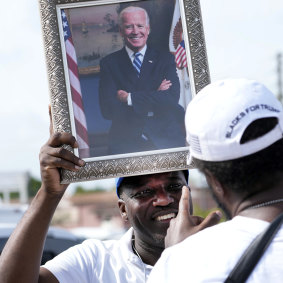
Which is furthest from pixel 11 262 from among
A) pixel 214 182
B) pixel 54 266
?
pixel 214 182

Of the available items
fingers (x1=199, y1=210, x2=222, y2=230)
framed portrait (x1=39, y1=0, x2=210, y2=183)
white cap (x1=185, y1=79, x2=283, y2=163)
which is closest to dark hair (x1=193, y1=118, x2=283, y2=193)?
white cap (x1=185, y1=79, x2=283, y2=163)

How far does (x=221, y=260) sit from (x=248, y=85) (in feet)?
1.74

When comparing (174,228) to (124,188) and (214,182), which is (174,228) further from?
(124,188)

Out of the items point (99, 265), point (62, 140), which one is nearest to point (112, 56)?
point (62, 140)

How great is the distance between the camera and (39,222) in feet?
10.8

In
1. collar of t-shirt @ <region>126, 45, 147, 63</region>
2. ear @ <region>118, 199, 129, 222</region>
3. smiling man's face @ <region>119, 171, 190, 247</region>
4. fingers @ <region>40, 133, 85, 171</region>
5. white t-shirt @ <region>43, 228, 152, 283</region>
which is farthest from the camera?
ear @ <region>118, 199, 129, 222</region>

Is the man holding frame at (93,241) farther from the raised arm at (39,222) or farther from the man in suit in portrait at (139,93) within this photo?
the man in suit in portrait at (139,93)

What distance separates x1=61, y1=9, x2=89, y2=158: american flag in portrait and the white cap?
0.95 m

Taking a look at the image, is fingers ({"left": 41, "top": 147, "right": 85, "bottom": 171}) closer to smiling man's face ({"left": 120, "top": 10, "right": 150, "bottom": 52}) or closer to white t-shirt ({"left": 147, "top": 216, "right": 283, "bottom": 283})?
smiling man's face ({"left": 120, "top": 10, "right": 150, "bottom": 52})

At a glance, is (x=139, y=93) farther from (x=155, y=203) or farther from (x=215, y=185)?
(x=215, y=185)

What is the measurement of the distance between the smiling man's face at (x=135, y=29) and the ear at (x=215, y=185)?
1050mm

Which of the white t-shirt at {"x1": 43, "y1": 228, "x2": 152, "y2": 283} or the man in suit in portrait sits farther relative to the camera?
the white t-shirt at {"x1": 43, "y1": 228, "x2": 152, "y2": 283}

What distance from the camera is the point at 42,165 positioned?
318 centimetres

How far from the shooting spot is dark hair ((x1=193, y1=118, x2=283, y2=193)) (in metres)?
2.18
